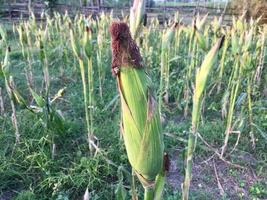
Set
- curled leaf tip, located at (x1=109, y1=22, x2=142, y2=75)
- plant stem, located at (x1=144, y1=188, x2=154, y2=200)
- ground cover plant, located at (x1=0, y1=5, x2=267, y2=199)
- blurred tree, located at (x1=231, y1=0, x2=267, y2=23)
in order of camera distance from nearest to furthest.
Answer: curled leaf tip, located at (x1=109, y1=22, x2=142, y2=75) → plant stem, located at (x1=144, y1=188, x2=154, y2=200) → ground cover plant, located at (x1=0, y1=5, x2=267, y2=199) → blurred tree, located at (x1=231, y1=0, x2=267, y2=23)

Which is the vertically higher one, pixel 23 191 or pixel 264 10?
pixel 264 10

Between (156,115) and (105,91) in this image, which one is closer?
(156,115)

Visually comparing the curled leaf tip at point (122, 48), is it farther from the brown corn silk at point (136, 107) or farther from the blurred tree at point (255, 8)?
the blurred tree at point (255, 8)

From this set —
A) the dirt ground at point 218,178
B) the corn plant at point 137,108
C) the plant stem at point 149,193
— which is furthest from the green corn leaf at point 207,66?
the dirt ground at point 218,178

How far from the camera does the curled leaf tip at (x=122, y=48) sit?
687mm

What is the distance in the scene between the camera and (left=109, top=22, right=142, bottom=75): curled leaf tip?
0.69m

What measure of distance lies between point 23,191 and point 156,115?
1.44 m

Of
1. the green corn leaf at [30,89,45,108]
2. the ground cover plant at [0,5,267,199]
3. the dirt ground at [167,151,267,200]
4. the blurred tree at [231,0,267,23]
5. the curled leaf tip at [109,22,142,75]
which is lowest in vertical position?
the dirt ground at [167,151,267,200]

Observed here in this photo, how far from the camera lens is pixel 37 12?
11.5 m

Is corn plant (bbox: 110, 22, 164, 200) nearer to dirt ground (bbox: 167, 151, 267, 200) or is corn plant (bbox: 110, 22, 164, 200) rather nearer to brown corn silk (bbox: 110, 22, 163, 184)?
→ brown corn silk (bbox: 110, 22, 163, 184)

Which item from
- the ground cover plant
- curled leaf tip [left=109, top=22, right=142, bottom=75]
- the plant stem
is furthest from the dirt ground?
curled leaf tip [left=109, top=22, right=142, bottom=75]

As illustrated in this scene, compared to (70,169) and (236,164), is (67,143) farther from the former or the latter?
(236,164)

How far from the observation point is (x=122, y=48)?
2.30 ft

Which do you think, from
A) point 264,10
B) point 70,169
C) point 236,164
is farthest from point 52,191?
point 264,10
